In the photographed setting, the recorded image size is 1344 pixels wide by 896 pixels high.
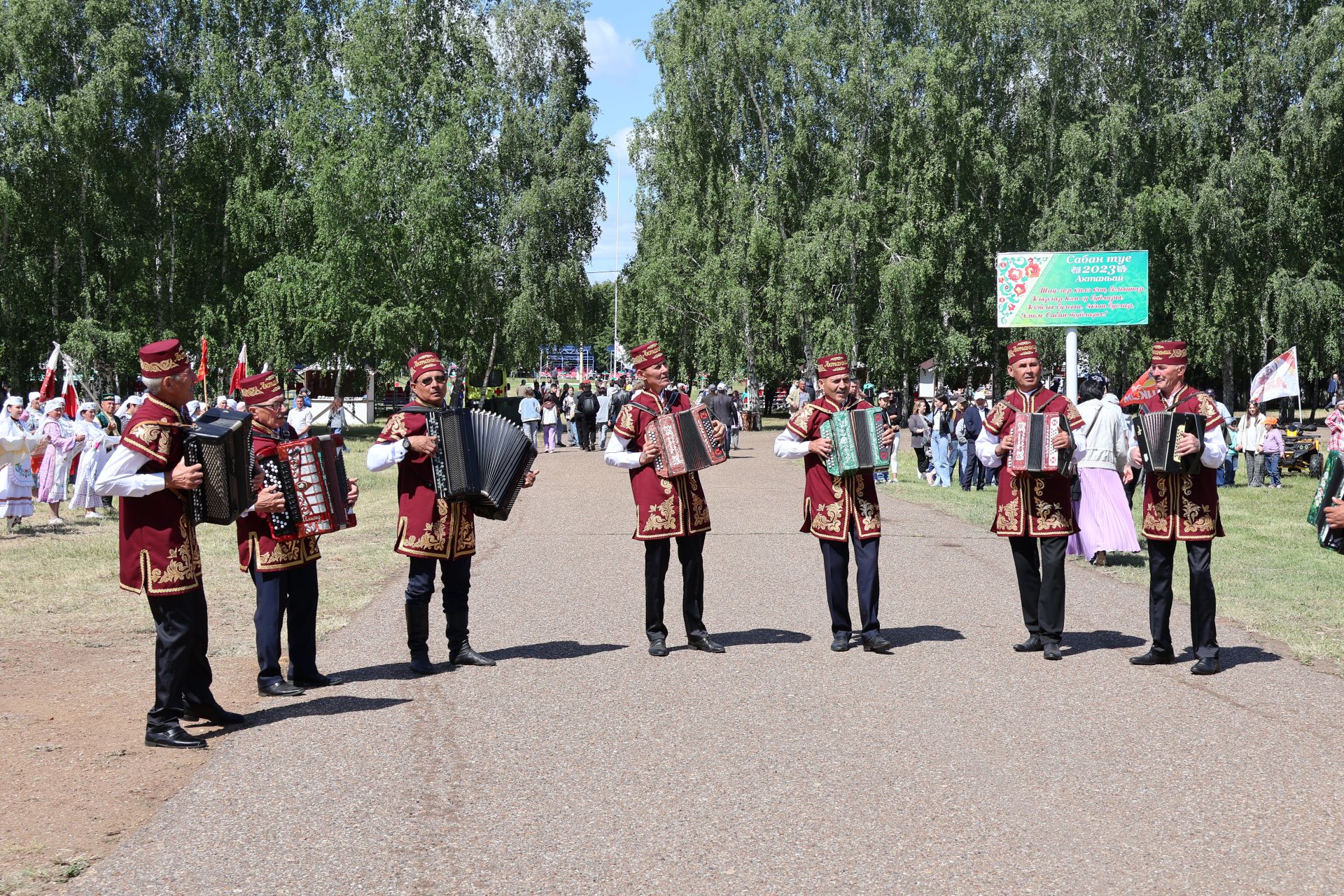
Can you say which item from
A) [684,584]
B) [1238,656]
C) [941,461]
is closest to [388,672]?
[684,584]

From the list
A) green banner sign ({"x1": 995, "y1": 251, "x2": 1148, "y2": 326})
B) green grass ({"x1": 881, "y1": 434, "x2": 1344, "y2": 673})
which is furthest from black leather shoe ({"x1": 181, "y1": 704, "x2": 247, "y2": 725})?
green banner sign ({"x1": 995, "y1": 251, "x2": 1148, "y2": 326})

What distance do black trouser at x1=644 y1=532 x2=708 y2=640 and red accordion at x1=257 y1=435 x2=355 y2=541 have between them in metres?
2.00

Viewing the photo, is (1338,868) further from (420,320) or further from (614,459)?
(420,320)

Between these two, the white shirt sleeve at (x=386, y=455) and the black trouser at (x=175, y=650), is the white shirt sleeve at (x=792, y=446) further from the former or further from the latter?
the black trouser at (x=175, y=650)

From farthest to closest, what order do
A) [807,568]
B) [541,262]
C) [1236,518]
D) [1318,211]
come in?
[541,262]
[1318,211]
[1236,518]
[807,568]

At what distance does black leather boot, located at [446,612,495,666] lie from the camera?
8.20 m

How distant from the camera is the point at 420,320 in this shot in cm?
4284

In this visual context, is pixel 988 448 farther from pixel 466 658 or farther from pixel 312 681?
pixel 312 681

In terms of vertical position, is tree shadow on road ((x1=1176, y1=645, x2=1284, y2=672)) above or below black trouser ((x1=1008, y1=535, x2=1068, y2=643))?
below

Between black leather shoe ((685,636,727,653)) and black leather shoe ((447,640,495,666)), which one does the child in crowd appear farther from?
black leather shoe ((447,640,495,666))

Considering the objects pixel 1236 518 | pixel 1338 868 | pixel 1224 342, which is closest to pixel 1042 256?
pixel 1236 518

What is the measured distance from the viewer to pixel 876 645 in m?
8.44

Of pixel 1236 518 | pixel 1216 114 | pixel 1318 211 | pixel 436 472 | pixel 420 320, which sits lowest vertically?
pixel 1236 518

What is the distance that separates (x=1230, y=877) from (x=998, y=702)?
8.43 feet
